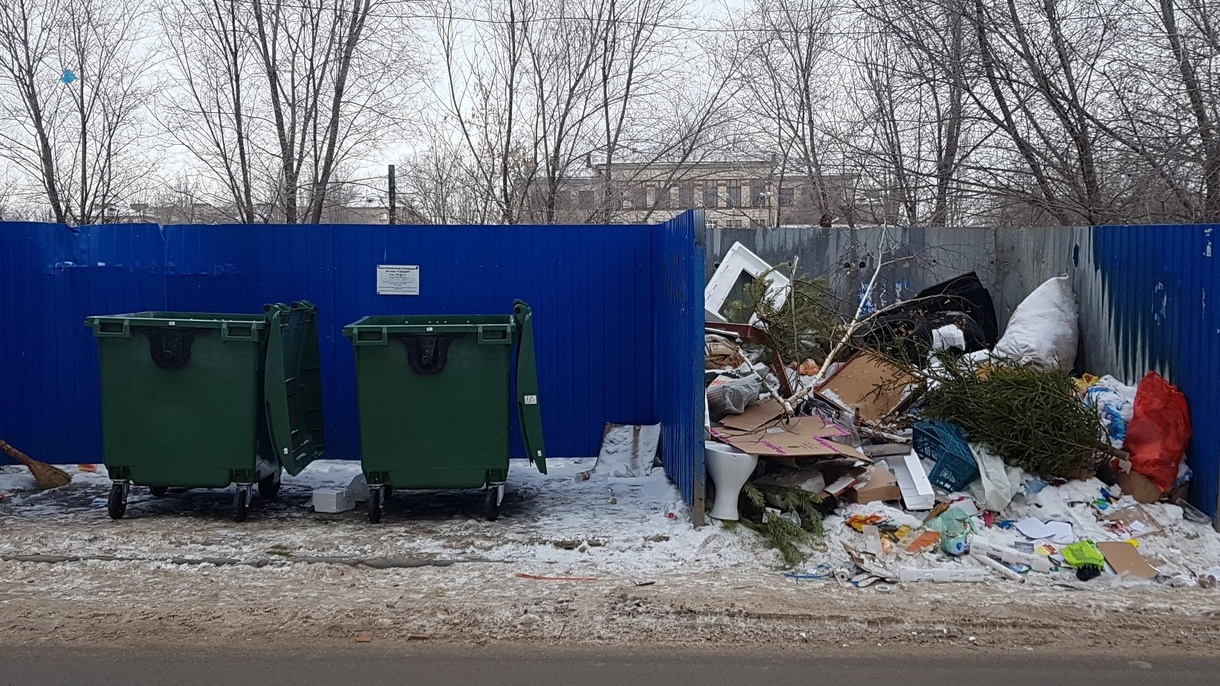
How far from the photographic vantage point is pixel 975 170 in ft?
36.6

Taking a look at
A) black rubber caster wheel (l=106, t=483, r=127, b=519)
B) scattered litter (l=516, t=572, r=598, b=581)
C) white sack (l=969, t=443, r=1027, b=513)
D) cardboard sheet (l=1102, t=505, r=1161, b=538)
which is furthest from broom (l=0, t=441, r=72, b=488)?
cardboard sheet (l=1102, t=505, r=1161, b=538)

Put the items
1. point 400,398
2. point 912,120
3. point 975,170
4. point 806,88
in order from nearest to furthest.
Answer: point 400,398, point 975,170, point 912,120, point 806,88

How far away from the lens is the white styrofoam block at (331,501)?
6.94 m

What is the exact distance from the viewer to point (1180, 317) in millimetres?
6664

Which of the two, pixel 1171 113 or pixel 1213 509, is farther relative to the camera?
pixel 1171 113

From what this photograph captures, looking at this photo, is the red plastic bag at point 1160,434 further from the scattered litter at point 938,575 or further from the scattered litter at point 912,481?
the scattered litter at point 938,575

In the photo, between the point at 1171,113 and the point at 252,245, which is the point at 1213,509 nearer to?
the point at 1171,113

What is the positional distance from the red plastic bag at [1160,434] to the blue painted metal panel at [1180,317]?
7 centimetres

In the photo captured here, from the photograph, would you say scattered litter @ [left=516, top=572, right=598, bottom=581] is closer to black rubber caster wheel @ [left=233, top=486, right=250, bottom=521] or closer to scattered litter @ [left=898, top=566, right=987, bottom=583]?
scattered litter @ [left=898, top=566, right=987, bottom=583]

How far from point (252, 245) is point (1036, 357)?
21.6ft

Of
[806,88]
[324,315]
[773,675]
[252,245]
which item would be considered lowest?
[773,675]

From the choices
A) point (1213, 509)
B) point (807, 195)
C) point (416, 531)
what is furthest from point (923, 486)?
point (807, 195)

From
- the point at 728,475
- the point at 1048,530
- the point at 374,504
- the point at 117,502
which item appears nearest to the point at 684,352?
the point at 728,475

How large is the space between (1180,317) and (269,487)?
6.52 meters
